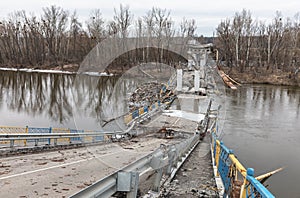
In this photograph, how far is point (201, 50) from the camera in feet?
→ 77.7

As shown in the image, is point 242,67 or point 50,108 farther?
point 242,67

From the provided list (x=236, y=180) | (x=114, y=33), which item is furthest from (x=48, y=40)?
(x=236, y=180)

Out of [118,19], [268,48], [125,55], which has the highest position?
[118,19]

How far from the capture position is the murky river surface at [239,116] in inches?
482

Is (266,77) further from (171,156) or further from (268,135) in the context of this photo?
(171,156)

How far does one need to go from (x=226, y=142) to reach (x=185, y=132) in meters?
3.81

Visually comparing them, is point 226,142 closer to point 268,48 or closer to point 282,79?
point 282,79

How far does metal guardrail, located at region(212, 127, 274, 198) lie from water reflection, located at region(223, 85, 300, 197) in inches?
198

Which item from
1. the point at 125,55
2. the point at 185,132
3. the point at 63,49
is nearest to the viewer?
the point at 185,132

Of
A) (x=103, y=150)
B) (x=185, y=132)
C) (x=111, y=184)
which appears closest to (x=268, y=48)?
(x=185, y=132)

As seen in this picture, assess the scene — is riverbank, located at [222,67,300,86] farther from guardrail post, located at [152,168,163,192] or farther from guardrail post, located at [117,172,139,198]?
guardrail post, located at [117,172,139,198]

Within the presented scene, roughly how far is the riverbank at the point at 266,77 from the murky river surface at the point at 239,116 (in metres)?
8.45

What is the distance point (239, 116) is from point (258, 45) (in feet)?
126

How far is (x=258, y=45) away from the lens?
182ft
